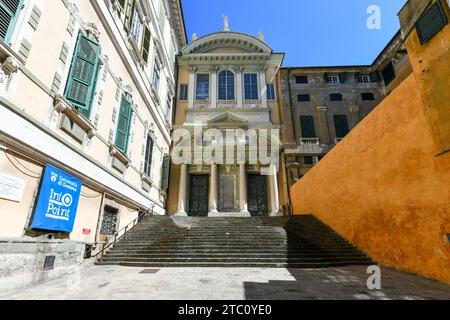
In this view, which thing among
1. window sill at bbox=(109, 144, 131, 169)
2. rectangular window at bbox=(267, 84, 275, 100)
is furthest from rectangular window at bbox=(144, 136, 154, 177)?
rectangular window at bbox=(267, 84, 275, 100)

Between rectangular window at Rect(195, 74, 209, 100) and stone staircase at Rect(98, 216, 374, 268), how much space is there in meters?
11.3

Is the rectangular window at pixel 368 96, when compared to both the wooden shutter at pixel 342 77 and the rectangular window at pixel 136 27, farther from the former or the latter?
the rectangular window at pixel 136 27

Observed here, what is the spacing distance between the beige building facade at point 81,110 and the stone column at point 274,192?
723 centimetres

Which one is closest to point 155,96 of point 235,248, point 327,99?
point 235,248

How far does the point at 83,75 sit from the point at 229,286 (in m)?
6.64

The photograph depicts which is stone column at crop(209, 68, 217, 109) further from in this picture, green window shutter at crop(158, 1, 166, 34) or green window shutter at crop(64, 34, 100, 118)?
green window shutter at crop(64, 34, 100, 118)

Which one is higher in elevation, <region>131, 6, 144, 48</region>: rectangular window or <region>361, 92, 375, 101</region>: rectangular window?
<region>361, 92, 375, 101</region>: rectangular window

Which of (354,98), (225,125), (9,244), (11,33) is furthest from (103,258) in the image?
(354,98)

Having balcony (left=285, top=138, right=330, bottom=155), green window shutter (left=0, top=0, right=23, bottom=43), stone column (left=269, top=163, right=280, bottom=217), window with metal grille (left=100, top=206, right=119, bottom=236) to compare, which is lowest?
window with metal grille (left=100, top=206, right=119, bottom=236)

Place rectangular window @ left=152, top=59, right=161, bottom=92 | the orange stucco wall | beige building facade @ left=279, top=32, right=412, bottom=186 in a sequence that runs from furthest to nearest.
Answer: beige building facade @ left=279, top=32, right=412, bottom=186 → rectangular window @ left=152, top=59, right=161, bottom=92 → the orange stucco wall

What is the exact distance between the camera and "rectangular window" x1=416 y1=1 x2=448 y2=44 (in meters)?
4.70

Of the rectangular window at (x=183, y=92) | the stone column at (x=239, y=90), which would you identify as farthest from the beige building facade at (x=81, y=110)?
the stone column at (x=239, y=90)

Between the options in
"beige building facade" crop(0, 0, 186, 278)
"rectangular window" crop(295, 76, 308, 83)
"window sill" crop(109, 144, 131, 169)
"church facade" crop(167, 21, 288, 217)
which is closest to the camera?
"beige building facade" crop(0, 0, 186, 278)

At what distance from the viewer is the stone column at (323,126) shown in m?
15.8
